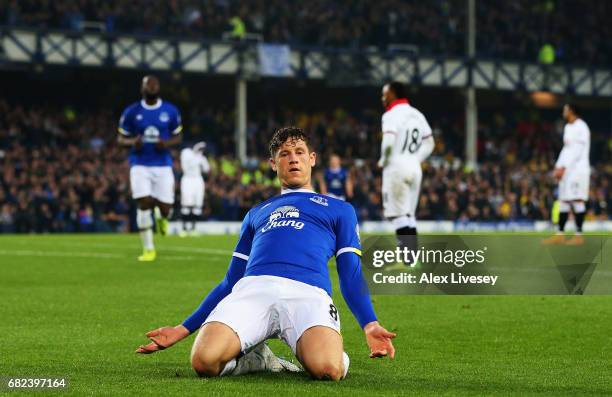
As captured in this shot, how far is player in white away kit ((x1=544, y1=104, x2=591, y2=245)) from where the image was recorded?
19562 millimetres

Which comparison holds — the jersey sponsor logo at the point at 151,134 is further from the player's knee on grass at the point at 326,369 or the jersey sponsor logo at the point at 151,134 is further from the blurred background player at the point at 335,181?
the player's knee on grass at the point at 326,369

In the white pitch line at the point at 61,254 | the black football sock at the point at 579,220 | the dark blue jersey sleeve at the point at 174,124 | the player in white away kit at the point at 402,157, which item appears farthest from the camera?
the black football sock at the point at 579,220

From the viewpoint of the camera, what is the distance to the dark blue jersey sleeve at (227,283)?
248 inches

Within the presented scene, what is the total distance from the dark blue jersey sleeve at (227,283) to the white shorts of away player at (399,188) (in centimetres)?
815

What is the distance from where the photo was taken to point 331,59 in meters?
42.1

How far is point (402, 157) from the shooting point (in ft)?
48.6

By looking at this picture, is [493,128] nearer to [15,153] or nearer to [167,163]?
[15,153]

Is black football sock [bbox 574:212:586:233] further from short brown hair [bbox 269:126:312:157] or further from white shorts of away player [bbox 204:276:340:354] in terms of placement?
white shorts of away player [bbox 204:276:340:354]

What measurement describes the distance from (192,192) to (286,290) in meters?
22.5

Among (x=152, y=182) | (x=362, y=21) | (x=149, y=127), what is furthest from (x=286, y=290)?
(x=362, y=21)

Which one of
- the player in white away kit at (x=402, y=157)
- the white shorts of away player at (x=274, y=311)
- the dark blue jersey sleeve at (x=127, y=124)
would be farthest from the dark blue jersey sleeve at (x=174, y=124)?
the white shorts of away player at (x=274, y=311)

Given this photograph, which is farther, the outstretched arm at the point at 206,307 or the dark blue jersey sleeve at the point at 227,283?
the dark blue jersey sleeve at the point at 227,283

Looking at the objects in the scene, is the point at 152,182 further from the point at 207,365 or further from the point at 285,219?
the point at 207,365

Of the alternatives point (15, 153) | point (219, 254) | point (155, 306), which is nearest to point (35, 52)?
point (15, 153)
